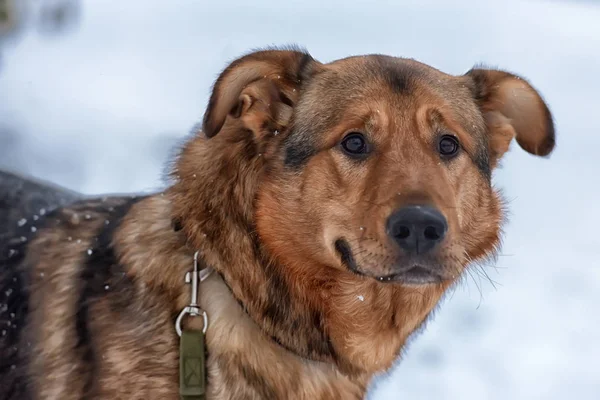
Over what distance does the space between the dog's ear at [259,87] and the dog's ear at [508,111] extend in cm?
79

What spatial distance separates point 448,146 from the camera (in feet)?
10.5

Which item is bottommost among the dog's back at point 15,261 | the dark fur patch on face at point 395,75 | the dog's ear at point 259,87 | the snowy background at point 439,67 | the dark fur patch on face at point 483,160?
the snowy background at point 439,67

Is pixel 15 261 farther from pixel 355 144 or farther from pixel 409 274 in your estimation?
pixel 409 274

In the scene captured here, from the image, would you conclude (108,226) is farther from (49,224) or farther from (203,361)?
(203,361)

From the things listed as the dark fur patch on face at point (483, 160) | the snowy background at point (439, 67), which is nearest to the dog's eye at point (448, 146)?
the dark fur patch on face at point (483, 160)

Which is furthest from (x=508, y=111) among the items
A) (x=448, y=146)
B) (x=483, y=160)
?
(x=448, y=146)

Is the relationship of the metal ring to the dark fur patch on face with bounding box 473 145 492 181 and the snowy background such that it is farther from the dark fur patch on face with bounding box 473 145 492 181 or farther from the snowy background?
the dark fur patch on face with bounding box 473 145 492 181

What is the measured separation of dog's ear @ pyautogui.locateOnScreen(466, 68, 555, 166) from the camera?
3.46 m

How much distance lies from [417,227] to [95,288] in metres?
1.34

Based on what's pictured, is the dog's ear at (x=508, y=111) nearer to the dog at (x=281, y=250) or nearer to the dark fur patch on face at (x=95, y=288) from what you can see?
the dog at (x=281, y=250)

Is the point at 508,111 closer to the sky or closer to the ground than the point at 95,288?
closer to the sky

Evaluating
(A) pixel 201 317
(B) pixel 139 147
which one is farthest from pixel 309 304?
(B) pixel 139 147

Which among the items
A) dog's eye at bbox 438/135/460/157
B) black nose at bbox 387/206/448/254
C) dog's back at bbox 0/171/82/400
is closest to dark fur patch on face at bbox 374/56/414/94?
dog's eye at bbox 438/135/460/157

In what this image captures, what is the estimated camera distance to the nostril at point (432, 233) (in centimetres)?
277
